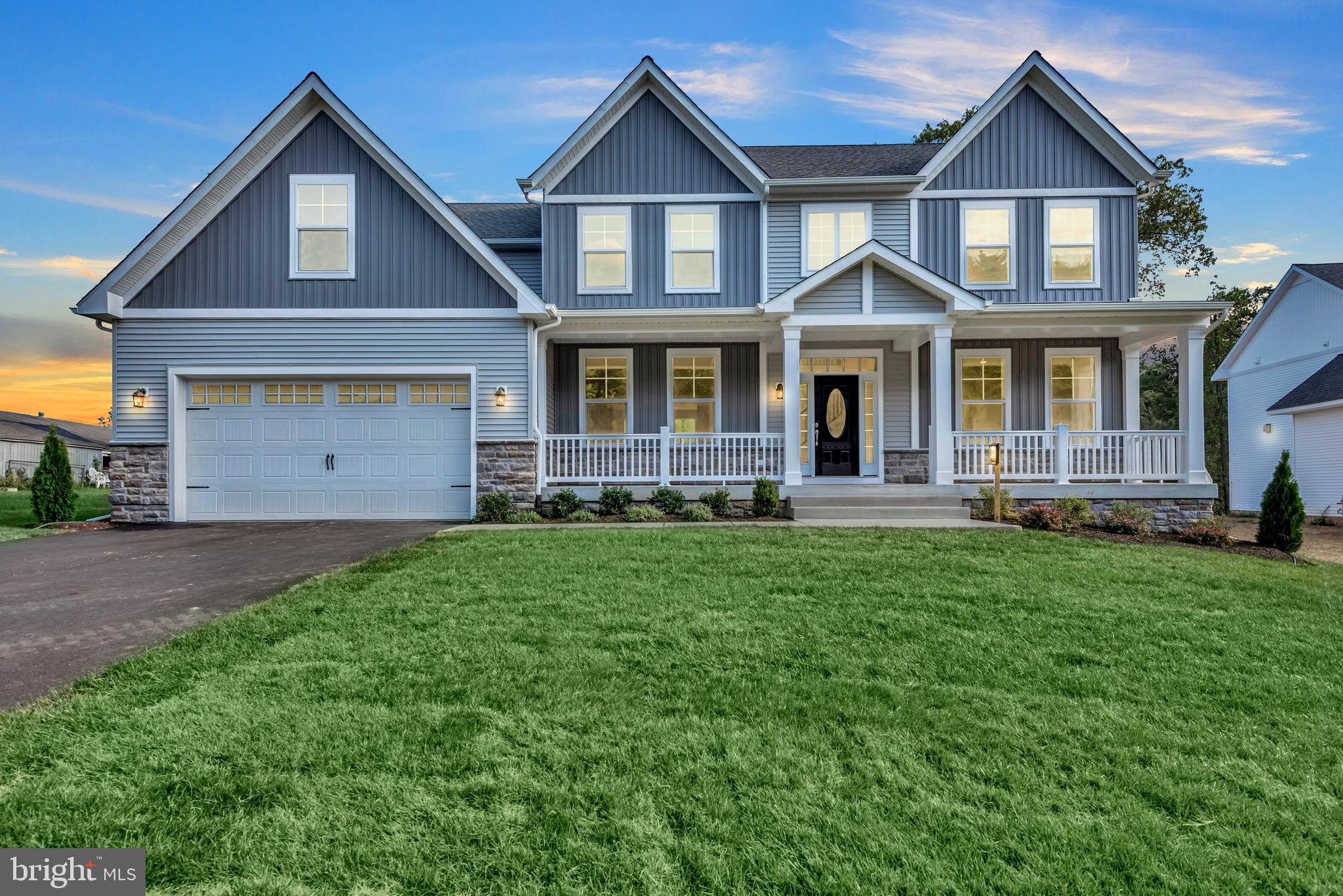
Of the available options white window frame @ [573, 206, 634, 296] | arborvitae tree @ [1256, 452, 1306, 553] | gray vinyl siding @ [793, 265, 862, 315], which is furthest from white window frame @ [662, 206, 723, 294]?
arborvitae tree @ [1256, 452, 1306, 553]

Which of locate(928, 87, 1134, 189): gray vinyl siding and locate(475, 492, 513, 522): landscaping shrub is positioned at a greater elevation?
locate(928, 87, 1134, 189): gray vinyl siding

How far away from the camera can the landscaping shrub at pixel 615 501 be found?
10.5 metres

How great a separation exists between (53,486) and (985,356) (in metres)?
17.1

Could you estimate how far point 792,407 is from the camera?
10609 mm

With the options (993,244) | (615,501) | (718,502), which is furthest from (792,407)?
(993,244)

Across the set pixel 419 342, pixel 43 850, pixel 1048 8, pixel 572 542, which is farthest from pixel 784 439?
pixel 1048 8

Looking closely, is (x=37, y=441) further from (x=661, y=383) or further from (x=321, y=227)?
(x=661, y=383)

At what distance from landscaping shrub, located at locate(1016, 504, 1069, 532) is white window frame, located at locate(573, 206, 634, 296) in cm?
A: 793

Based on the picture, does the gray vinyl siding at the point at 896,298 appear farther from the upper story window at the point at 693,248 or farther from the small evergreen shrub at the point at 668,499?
the small evergreen shrub at the point at 668,499

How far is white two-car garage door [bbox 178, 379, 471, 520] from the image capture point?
10.7 m

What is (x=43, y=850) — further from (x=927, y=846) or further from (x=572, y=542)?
(x=572, y=542)

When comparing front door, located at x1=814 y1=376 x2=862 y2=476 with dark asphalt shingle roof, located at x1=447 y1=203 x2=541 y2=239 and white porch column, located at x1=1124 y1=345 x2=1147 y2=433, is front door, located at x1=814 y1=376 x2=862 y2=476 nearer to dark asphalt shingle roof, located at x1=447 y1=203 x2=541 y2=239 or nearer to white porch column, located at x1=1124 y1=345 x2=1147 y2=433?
white porch column, located at x1=1124 y1=345 x2=1147 y2=433

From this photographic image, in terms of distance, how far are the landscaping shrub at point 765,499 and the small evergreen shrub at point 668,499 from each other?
124 cm

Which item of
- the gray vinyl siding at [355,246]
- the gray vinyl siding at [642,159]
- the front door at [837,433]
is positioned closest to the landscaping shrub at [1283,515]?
the front door at [837,433]
